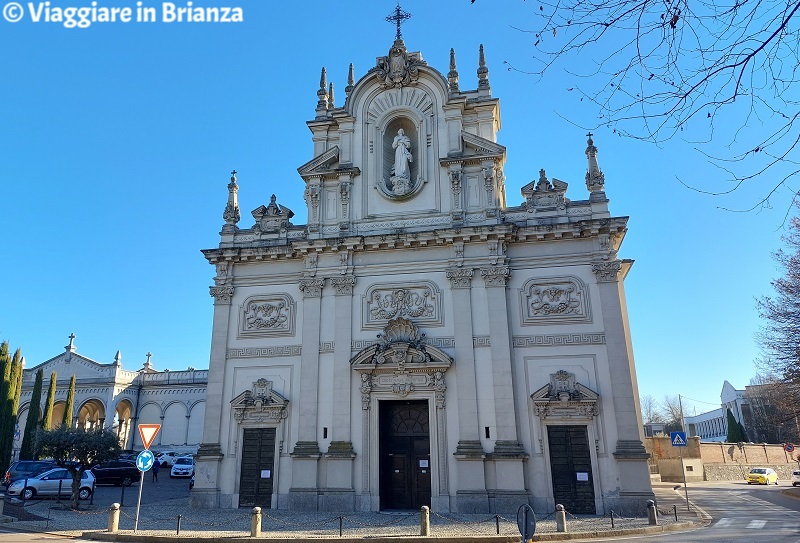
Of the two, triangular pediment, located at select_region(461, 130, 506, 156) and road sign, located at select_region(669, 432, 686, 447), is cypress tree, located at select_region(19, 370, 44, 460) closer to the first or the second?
triangular pediment, located at select_region(461, 130, 506, 156)

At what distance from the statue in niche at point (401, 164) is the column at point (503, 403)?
5402 millimetres

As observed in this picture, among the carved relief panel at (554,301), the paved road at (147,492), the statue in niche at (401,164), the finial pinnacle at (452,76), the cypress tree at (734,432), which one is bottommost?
the paved road at (147,492)

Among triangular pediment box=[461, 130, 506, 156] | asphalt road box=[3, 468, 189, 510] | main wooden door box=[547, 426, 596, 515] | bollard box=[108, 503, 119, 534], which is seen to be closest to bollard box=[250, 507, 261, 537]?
bollard box=[108, 503, 119, 534]

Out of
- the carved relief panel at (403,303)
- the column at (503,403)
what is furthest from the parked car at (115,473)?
the column at (503,403)

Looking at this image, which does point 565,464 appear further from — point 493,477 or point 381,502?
point 381,502

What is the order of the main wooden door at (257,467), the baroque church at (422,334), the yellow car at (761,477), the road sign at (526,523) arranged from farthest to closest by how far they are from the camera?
the yellow car at (761,477), the main wooden door at (257,467), the baroque church at (422,334), the road sign at (526,523)

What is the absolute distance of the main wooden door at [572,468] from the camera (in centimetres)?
1953

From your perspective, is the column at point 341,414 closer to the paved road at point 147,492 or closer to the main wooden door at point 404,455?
the main wooden door at point 404,455

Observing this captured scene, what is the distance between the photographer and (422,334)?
2225 cm

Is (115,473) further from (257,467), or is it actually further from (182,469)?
(257,467)

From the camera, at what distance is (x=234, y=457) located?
22.4 m

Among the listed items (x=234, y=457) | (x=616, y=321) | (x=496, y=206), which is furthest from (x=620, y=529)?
(x=234, y=457)

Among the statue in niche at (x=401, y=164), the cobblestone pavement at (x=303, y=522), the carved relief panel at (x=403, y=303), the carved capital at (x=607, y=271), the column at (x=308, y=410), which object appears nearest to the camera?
the cobblestone pavement at (x=303, y=522)

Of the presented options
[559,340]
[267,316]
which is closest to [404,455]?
[559,340]
